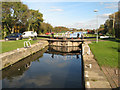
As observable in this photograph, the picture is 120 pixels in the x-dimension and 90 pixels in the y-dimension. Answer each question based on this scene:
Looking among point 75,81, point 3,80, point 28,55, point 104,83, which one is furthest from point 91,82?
point 28,55

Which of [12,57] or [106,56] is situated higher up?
[106,56]

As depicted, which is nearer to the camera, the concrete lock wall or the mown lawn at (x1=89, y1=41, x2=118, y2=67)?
the mown lawn at (x1=89, y1=41, x2=118, y2=67)

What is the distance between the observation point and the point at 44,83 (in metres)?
8.84

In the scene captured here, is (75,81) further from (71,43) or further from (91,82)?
(71,43)

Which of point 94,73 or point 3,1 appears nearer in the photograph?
point 94,73

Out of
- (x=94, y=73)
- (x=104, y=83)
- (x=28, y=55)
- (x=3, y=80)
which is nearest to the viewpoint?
(x=104, y=83)

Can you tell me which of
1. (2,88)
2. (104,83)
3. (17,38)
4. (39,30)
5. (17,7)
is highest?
(17,7)

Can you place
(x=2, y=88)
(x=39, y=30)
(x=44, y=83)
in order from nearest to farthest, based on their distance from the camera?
(x=2, y=88)
(x=44, y=83)
(x=39, y=30)

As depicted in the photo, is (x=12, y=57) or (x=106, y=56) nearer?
(x=106, y=56)

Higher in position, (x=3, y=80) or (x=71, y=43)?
(x=71, y=43)

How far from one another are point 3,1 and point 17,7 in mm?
3903

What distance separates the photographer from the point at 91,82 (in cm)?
626

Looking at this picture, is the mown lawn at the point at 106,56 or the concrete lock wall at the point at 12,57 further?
the concrete lock wall at the point at 12,57

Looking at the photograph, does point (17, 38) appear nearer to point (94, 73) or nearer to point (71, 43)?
point (71, 43)
